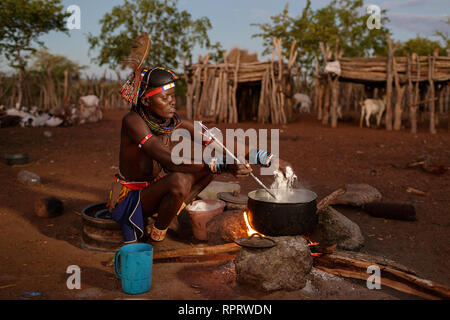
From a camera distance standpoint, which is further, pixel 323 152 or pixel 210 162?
pixel 323 152

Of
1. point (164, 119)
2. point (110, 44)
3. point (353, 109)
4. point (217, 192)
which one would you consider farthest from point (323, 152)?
point (110, 44)

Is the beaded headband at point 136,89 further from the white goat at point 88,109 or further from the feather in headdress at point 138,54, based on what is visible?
the white goat at point 88,109

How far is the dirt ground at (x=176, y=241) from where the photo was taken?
8.13 ft

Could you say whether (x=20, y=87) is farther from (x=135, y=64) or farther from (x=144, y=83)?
(x=144, y=83)

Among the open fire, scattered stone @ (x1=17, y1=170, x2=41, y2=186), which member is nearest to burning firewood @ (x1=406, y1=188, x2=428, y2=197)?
the open fire

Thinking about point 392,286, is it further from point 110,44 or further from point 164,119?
point 110,44

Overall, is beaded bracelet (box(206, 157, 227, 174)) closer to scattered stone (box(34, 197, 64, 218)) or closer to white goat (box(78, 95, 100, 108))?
scattered stone (box(34, 197, 64, 218))

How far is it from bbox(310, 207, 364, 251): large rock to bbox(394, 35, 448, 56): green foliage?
21.4 metres

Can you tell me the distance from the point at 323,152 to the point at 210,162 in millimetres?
5189

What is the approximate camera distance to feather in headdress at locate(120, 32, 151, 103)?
299cm

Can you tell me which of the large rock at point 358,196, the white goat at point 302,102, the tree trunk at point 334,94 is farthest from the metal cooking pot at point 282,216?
the white goat at point 302,102

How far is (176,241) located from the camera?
352 cm

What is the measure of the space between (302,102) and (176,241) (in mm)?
15209
